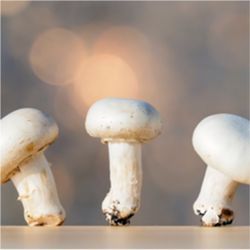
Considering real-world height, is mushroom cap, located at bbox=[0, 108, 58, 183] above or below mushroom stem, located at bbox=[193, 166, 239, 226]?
above

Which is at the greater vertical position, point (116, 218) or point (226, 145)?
point (226, 145)

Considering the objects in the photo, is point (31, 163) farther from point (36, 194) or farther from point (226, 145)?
point (226, 145)

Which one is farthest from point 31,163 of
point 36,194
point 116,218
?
point 116,218

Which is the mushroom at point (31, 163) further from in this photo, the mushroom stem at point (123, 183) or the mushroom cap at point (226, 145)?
the mushroom cap at point (226, 145)

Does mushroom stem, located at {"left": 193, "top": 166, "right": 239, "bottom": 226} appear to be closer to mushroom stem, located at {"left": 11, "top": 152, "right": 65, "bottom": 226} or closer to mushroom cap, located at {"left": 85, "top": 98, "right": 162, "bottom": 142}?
mushroom cap, located at {"left": 85, "top": 98, "right": 162, "bottom": 142}

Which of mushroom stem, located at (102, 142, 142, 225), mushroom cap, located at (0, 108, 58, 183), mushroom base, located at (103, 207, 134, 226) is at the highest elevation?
mushroom cap, located at (0, 108, 58, 183)

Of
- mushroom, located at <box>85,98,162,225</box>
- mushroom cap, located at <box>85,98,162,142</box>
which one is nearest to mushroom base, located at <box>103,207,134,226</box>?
mushroom, located at <box>85,98,162,225</box>
